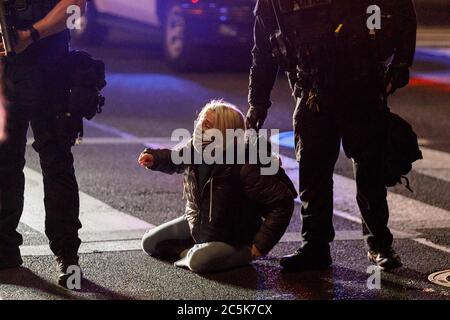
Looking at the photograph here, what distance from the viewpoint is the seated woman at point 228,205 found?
6457 millimetres

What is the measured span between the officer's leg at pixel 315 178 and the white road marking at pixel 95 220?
130cm

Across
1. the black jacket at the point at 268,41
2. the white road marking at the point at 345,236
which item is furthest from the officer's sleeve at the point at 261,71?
the white road marking at the point at 345,236

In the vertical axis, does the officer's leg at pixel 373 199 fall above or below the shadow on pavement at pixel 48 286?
above

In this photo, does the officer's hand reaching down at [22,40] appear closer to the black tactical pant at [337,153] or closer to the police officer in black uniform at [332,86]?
the police officer in black uniform at [332,86]

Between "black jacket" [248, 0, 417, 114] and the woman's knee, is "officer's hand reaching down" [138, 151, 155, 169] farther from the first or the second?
"black jacket" [248, 0, 417, 114]

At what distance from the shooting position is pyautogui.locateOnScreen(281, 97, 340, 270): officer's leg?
21.4 feet

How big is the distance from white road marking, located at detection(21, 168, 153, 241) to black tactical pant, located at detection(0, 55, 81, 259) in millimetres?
918

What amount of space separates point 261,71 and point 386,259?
52.6 inches

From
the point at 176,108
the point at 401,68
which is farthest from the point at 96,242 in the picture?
the point at 176,108

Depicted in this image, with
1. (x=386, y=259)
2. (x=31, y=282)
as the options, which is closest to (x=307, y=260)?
(x=386, y=259)

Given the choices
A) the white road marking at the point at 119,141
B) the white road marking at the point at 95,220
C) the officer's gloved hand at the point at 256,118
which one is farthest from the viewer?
the white road marking at the point at 119,141

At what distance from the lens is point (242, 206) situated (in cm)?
655

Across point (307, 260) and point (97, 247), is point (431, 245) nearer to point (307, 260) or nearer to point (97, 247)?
point (307, 260)

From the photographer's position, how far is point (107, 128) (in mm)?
11211
